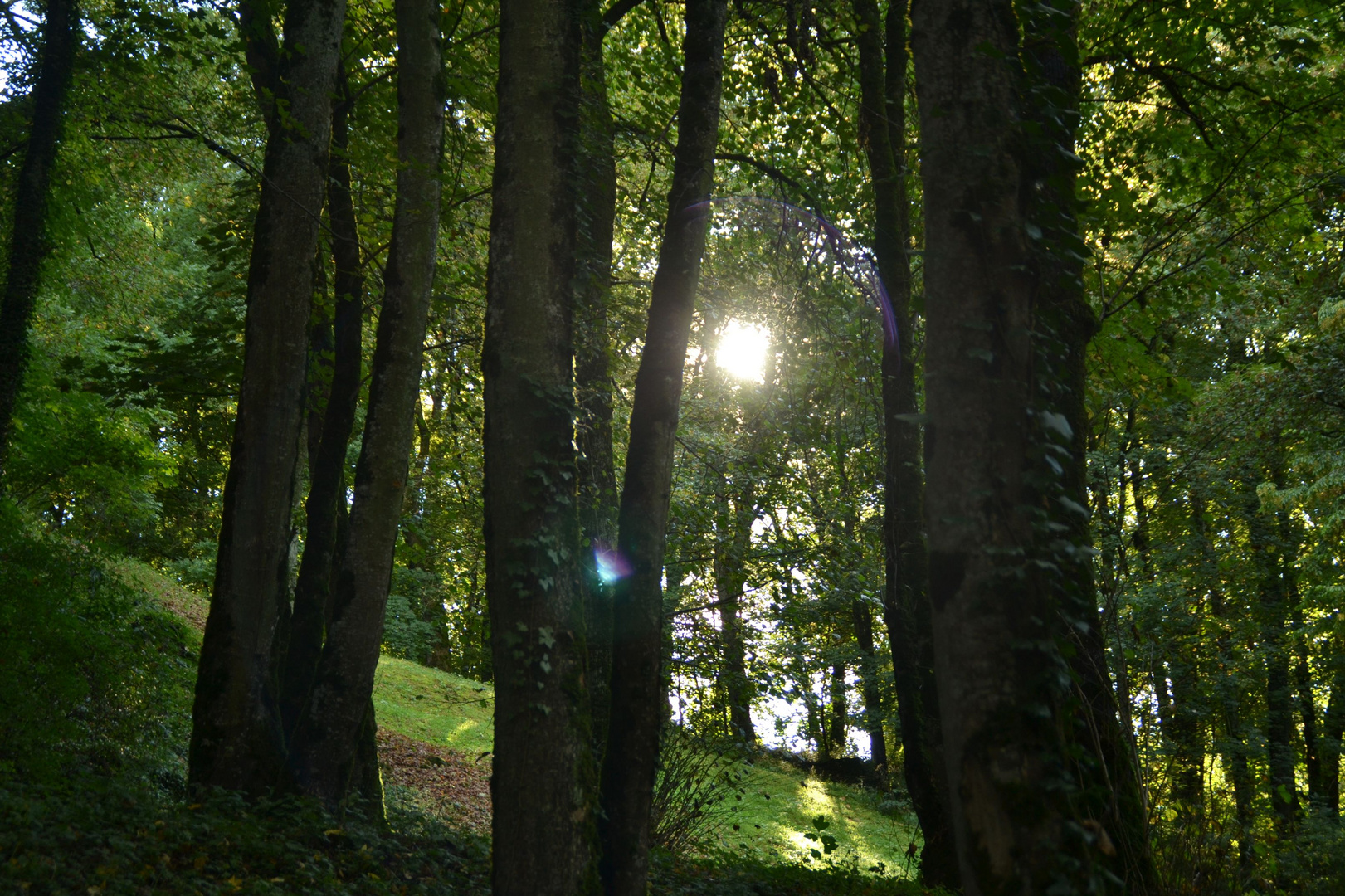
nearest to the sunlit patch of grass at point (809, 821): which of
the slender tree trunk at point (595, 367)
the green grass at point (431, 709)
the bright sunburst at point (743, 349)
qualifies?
the slender tree trunk at point (595, 367)

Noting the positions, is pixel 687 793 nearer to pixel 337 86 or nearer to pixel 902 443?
pixel 902 443

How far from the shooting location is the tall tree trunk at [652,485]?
5.26 metres

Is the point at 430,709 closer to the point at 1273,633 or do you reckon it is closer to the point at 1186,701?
the point at 1186,701

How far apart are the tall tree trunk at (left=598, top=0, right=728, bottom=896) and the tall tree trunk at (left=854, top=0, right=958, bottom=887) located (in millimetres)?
1483

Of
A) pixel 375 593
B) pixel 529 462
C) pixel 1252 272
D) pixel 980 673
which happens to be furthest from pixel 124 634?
pixel 1252 272

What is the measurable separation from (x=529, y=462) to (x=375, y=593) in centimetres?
280

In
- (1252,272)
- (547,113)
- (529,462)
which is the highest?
(1252,272)

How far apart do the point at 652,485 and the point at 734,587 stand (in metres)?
4.49

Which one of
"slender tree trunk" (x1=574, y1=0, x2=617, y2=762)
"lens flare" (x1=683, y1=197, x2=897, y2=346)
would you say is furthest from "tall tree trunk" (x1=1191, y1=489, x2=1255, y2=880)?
"slender tree trunk" (x1=574, y1=0, x2=617, y2=762)

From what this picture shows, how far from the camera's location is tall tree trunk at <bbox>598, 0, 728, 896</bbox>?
17.3 feet

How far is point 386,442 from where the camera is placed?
267 inches

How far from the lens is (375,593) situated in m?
6.65

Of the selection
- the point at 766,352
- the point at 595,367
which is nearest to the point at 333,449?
the point at 595,367

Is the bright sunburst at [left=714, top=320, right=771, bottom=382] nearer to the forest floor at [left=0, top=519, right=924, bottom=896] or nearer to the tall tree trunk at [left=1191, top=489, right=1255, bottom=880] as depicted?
the forest floor at [left=0, top=519, right=924, bottom=896]
